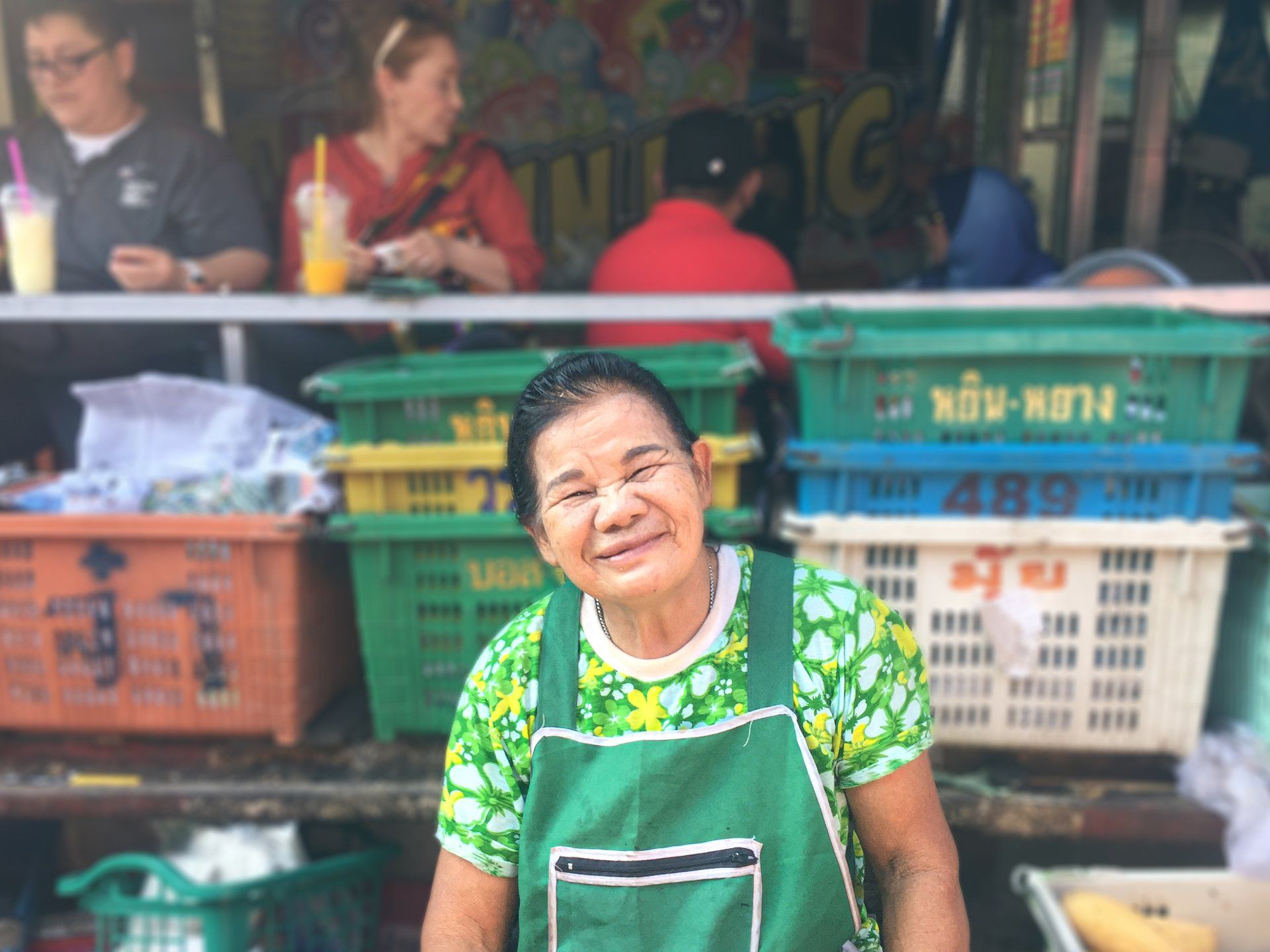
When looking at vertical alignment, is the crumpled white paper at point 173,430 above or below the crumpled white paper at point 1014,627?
above

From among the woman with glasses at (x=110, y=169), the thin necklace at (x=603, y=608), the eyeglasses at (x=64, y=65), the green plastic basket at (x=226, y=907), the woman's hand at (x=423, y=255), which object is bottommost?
the green plastic basket at (x=226, y=907)

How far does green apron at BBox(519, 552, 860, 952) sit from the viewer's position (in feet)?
5.01

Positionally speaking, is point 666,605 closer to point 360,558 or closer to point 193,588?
point 360,558

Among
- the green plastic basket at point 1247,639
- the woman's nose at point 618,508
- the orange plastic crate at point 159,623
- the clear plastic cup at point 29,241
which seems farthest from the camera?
the clear plastic cup at point 29,241

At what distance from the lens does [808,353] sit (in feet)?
8.09

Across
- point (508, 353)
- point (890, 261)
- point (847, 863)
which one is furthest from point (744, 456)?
point (890, 261)

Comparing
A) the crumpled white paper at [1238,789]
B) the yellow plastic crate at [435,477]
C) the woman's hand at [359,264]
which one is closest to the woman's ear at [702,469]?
the yellow plastic crate at [435,477]

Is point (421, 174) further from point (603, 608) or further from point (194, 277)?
point (603, 608)

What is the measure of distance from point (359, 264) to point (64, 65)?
4.68 feet

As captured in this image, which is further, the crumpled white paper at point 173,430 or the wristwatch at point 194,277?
the wristwatch at point 194,277

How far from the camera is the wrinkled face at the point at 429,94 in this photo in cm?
379

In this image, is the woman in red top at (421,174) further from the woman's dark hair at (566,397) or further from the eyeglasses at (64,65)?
A: the woman's dark hair at (566,397)

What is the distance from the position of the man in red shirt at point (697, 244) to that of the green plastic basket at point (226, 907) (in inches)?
71.3

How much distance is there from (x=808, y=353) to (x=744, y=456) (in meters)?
0.32
